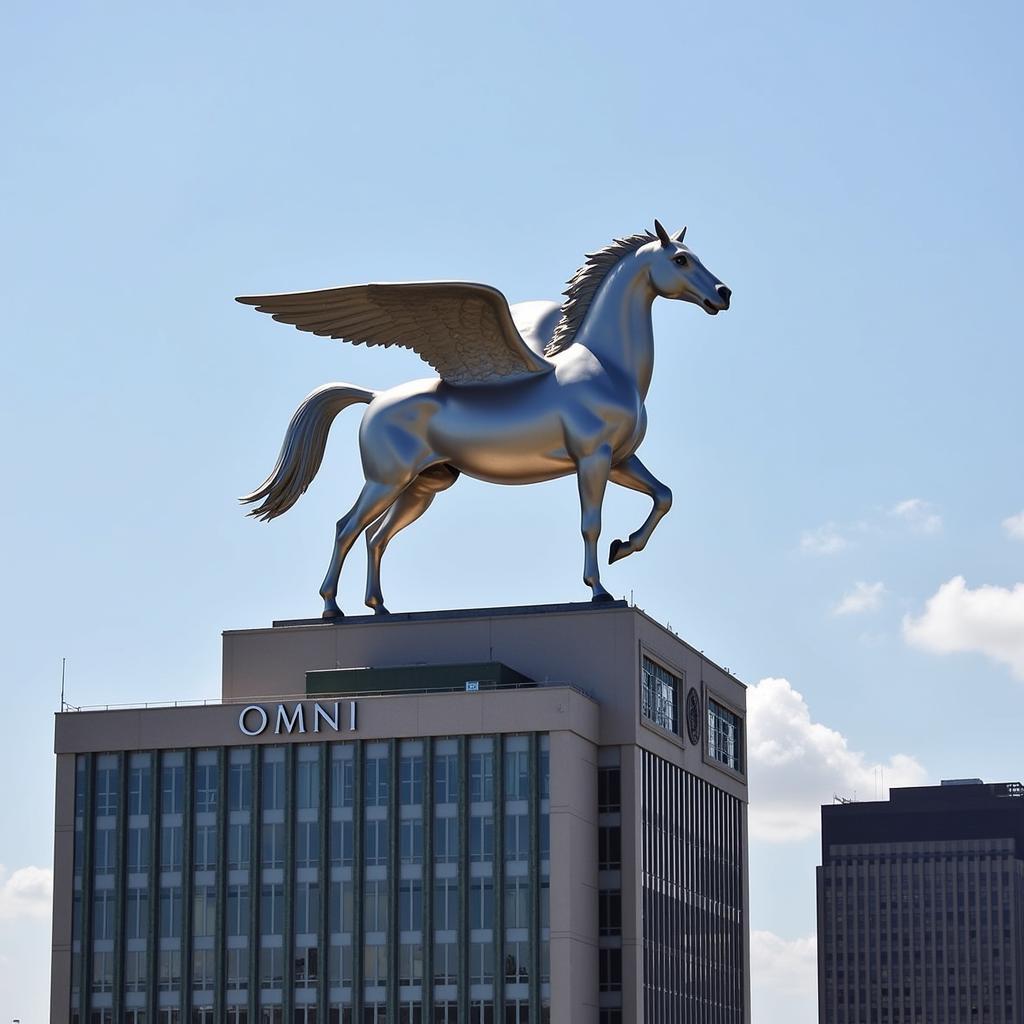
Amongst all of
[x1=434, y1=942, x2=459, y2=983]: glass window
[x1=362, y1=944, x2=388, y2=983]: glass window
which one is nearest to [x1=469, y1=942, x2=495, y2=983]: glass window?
[x1=434, y1=942, x2=459, y2=983]: glass window

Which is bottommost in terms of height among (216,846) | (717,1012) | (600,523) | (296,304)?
(717,1012)

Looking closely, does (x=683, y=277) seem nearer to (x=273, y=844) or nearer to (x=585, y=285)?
(x=585, y=285)

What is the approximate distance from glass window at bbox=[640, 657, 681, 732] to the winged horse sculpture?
3434 mm

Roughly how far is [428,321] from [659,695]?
621 inches

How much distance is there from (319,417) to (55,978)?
2127 cm

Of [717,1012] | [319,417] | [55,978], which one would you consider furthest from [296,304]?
[717,1012]

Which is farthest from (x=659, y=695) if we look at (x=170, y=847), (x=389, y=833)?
(x=170, y=847)

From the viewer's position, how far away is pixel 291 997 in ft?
257

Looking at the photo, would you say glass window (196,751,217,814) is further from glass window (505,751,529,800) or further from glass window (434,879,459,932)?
glass window (505,751,529,800)

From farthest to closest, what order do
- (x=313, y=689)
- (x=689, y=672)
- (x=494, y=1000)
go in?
1. (x=689, y=672)
2. (x=313, y=689)
3. (x=494, y=1000)

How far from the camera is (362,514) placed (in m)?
80.5

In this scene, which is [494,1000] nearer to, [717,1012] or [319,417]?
[717,1012]

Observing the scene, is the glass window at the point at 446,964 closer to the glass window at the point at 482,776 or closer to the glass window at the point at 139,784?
the glass window at the point at 482,776

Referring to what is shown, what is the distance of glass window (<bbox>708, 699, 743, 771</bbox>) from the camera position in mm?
90431
